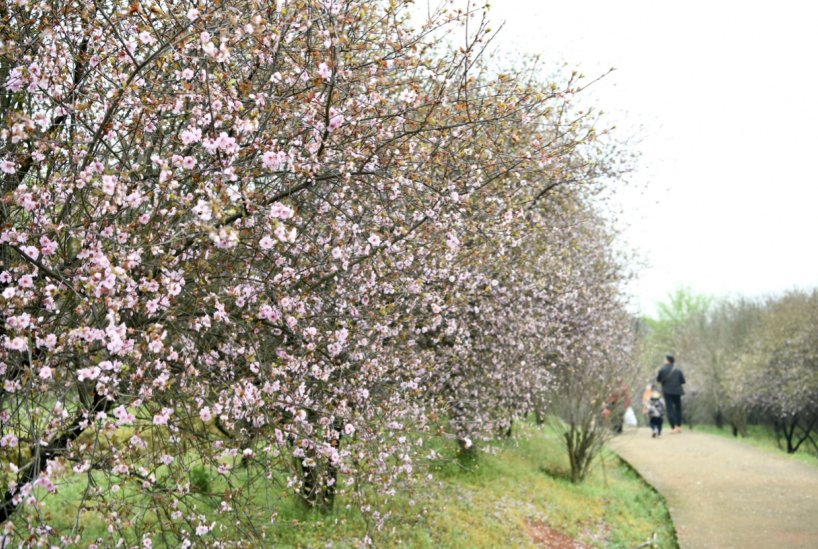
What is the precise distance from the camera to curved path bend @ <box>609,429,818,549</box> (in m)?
10.3

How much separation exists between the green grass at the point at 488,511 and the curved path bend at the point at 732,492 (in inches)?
18.2

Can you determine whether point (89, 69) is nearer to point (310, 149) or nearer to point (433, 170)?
point (310, 149)

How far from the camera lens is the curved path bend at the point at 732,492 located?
10258 mm

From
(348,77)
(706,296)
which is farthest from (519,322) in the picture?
(706,296)

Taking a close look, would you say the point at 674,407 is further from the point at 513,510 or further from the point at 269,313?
the point at 269,313

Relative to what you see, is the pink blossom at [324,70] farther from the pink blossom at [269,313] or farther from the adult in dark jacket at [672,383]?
the adult in dark jacket at [672,383]

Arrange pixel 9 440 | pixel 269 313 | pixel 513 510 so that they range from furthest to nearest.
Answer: pixel 513 510 < pixel 269 313 < pixel 9 440

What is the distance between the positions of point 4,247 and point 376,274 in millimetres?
2644

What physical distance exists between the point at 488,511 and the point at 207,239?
24.6 feet

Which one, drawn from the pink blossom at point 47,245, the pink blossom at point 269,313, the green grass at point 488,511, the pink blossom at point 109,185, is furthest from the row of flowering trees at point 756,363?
the pink blossom at point 109,185

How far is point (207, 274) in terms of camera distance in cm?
494

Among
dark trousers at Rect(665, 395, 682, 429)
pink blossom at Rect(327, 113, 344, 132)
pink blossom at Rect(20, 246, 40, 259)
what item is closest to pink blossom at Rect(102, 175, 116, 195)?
pink blossom at Rect(20, 246, 40, 259)

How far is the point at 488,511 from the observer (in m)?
10.5

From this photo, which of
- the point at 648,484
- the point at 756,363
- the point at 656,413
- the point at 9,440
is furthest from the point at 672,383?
the point at 9,440
